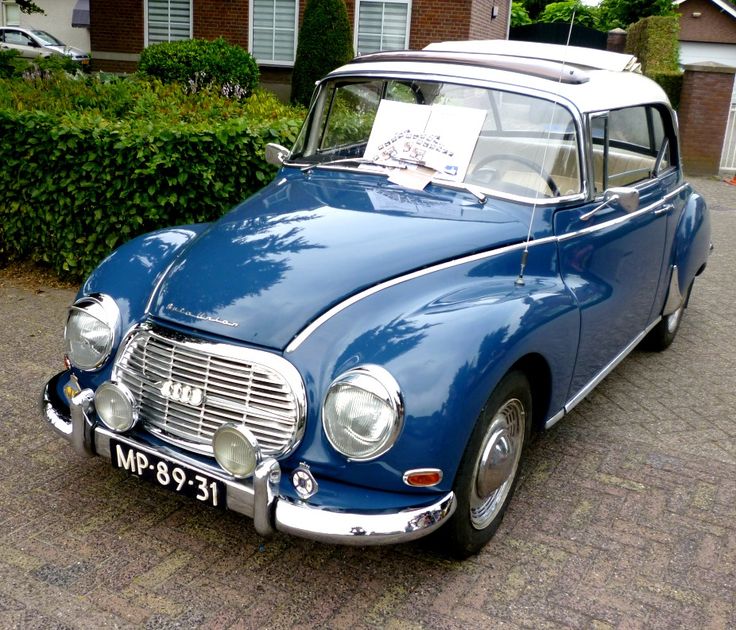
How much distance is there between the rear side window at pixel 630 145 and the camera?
403 centimetres

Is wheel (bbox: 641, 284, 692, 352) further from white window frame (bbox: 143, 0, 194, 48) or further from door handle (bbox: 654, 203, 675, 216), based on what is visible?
white window frame (bbox: 143, 0, 194, 48)

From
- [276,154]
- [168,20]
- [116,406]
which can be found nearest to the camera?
[116,406]

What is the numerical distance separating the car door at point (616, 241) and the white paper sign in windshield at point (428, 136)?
542 mm

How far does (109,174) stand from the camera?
5879 mm

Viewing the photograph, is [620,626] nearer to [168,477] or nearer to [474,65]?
[168,477]

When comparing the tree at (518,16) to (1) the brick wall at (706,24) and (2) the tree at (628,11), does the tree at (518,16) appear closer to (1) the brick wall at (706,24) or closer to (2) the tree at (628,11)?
(2) the tree at (628,11)

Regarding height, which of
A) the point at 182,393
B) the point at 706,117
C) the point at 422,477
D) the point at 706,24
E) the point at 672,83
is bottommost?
the point at 422,477

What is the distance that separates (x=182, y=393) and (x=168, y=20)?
17070 mm

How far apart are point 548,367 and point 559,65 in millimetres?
1682

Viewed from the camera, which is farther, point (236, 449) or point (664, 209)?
point (664, 209)

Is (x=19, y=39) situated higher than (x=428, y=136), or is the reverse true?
(x=19, y=39)

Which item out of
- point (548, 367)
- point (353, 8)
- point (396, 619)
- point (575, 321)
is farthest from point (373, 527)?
point (353, 8)

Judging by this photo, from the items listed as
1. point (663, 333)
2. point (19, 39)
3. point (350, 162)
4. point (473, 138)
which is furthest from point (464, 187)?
point (19, 39)

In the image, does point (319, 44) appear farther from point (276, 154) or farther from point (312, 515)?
point (312, 515)
